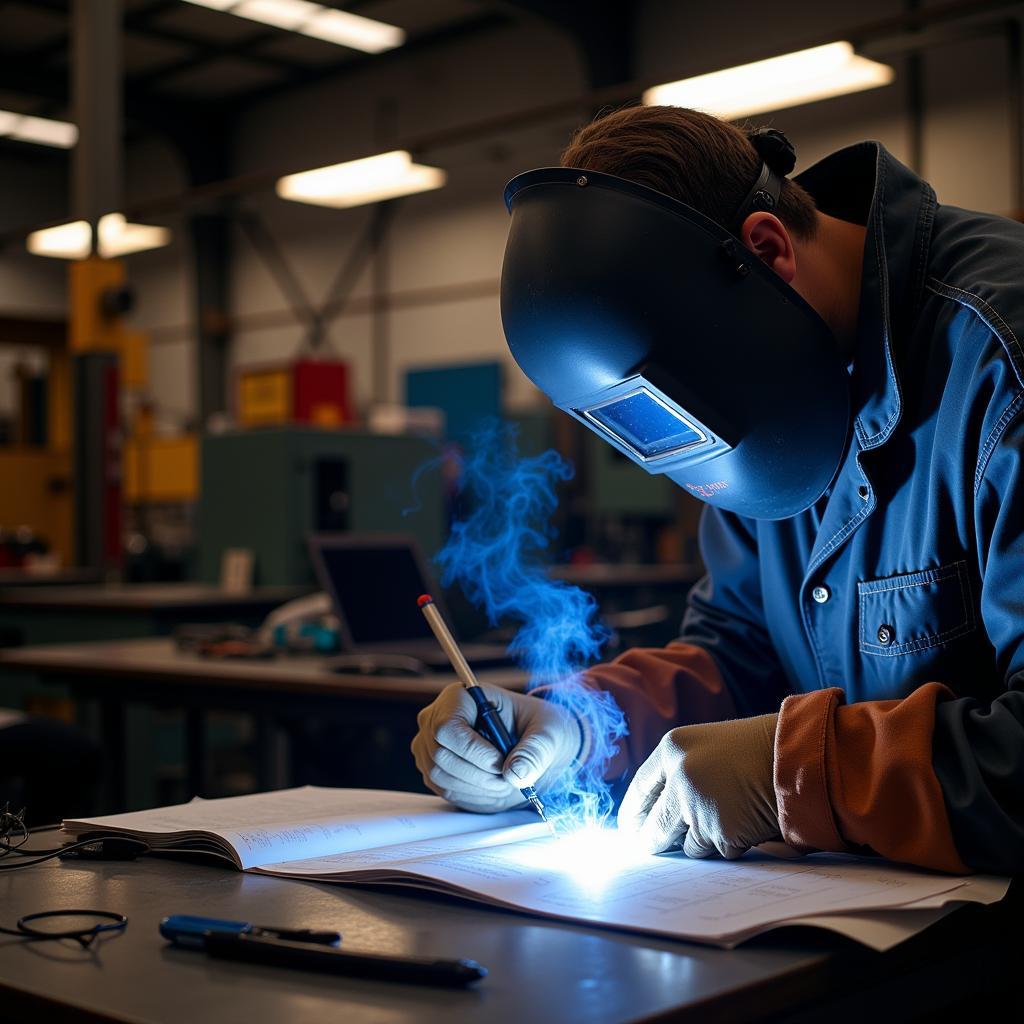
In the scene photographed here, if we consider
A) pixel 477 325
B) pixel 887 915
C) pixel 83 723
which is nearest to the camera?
pixel 887 915

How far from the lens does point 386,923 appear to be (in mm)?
832

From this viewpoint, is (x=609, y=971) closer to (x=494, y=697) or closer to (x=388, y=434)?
(x=494, y=697)

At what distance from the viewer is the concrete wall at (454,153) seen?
7098mm

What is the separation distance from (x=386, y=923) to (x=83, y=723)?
10.5 feet

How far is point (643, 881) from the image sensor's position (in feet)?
3.05

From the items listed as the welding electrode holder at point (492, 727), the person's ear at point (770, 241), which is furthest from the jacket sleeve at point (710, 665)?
the person's ear at point (770, 241)

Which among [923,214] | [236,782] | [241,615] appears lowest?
[236,782]

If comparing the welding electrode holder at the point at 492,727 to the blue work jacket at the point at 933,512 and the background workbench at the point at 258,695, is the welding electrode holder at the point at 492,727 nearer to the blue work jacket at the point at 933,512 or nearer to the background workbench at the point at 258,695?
the blue work jacket at the point at 933,512

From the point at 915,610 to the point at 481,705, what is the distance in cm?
40

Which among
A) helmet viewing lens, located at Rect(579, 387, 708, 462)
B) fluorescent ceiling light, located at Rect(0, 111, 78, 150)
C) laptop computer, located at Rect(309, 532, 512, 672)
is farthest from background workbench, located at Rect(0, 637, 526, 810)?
fluorescent ceiling light, located at Rect(0, 111, 78, 150)

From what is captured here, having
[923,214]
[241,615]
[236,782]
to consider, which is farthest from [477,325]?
[923,214]

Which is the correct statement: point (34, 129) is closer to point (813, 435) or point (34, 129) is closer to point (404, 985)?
point (813, 435)

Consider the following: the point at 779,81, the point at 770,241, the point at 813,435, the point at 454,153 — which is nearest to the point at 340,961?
the point at 813,435

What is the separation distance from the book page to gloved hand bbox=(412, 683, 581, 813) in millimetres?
98
